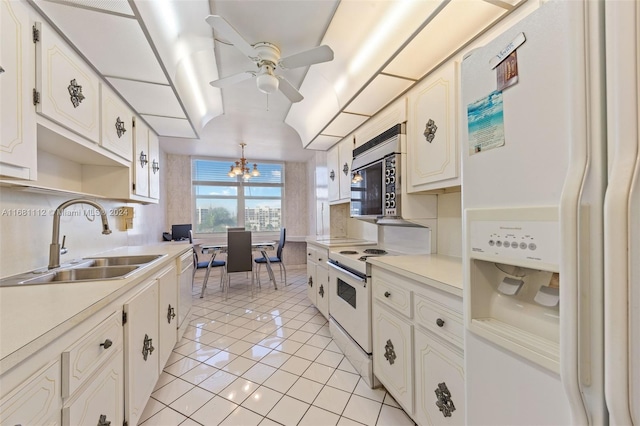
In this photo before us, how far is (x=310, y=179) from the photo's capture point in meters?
A: 5.75

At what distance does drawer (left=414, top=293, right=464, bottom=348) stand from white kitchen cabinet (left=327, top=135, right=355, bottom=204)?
171 cm

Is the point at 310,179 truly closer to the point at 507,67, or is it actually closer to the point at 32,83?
the point at 32,83

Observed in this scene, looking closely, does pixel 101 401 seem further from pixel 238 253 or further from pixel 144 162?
pixel 238 253

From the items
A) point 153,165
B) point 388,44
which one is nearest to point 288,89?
point 388,44

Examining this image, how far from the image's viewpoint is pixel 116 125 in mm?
1942

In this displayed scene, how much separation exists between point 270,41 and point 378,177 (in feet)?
4.32

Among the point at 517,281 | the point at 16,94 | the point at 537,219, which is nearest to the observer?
the point at 537,219

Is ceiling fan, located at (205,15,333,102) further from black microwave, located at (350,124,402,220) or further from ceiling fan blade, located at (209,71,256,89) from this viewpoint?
black microwave, located at (350,124,402,220)

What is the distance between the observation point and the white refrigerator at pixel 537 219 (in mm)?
508

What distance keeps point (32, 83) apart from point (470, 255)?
201 centimetres

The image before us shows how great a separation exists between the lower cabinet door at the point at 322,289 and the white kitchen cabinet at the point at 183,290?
1.38 m

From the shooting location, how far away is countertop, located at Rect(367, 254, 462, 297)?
1.09m

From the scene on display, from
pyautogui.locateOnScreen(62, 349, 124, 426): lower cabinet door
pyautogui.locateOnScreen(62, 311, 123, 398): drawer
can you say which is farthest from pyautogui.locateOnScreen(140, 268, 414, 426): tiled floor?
pyautogui.locateOnScreen(62, 311, 123, 398): drawer

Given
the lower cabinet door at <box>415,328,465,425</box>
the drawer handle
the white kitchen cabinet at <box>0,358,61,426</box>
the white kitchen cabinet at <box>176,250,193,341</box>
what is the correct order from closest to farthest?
the white kitchen cabinet at <box>0,358,61,426</box>, the drawer handle, the lower cabinet door at <box>415,328,465,425</box>, the white kitchen cabinet at <box>176,250,193,341</box>
